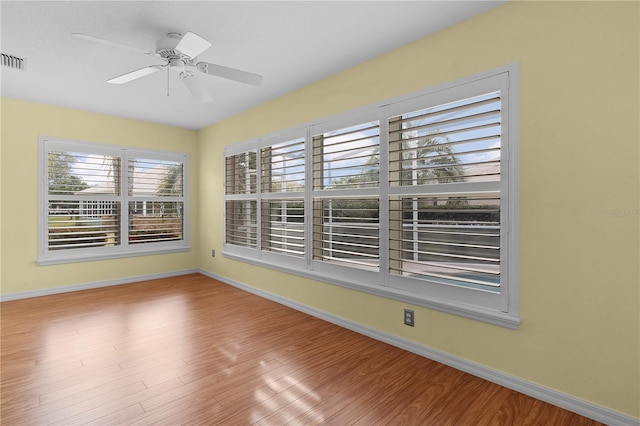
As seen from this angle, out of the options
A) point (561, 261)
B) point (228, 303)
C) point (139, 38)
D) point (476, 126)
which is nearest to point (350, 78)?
point (476, 126)

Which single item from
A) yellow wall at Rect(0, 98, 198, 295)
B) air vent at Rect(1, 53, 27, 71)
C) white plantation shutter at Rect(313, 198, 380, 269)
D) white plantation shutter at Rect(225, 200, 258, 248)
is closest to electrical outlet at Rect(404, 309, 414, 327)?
white plantation shutter at Rect(313, 198, 380, 269)

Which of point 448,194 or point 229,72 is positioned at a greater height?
point 229,72

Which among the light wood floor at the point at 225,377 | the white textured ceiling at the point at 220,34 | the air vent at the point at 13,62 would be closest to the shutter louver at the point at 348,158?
the white textured ceiling at the point at 220,34

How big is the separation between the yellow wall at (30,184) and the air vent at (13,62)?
166cm

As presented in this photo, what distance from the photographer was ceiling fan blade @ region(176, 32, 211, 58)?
6.63 ft

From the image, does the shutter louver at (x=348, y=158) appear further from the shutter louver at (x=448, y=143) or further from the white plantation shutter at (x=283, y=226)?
the white plantation shutter at (x=283, y=226)

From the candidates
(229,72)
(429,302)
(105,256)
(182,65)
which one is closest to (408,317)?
(429,302)

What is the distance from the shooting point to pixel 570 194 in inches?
76.3

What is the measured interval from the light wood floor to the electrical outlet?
24 centimetres

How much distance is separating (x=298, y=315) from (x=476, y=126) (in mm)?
2545

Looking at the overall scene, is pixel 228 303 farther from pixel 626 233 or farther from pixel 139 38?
pixel 626 233

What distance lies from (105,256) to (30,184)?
4.24ft

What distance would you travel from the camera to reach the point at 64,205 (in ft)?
14.5

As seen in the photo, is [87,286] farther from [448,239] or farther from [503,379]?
[503,379]
